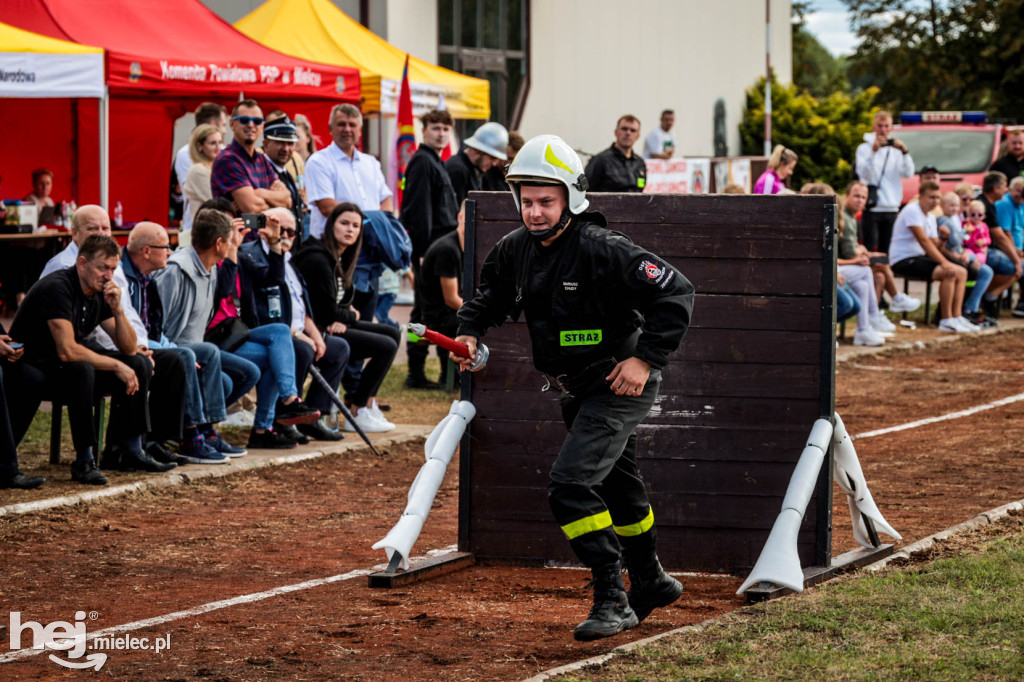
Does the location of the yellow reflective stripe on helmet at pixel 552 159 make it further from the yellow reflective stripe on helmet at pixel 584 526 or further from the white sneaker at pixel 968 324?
the white sneaker at pixel 968 324

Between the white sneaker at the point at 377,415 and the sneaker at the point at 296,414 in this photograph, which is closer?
the sneaker at the point at 296,414

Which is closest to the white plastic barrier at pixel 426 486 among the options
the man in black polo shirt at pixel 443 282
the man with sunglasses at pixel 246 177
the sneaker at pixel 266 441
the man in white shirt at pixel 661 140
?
the sneaker at pixel 266 441

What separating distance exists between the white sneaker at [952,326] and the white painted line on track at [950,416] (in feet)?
17.0

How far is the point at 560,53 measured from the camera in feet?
90.1

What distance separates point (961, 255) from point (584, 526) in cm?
1421

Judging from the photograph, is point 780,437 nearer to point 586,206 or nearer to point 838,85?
point 586,206

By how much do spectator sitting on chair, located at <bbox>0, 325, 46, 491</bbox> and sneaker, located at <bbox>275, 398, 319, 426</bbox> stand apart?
1.94 metres

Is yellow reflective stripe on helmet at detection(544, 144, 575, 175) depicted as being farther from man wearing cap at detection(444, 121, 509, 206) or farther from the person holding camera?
the person holding camera

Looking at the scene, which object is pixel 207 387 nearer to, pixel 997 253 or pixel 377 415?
pixel 377 415

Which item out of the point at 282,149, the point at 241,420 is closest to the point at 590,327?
the point at 241,420

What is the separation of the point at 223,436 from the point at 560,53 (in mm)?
18000

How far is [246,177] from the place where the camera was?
11172 millimetres

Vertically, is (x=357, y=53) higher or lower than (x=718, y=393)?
higher

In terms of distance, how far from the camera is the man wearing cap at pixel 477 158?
12961 millimetres
